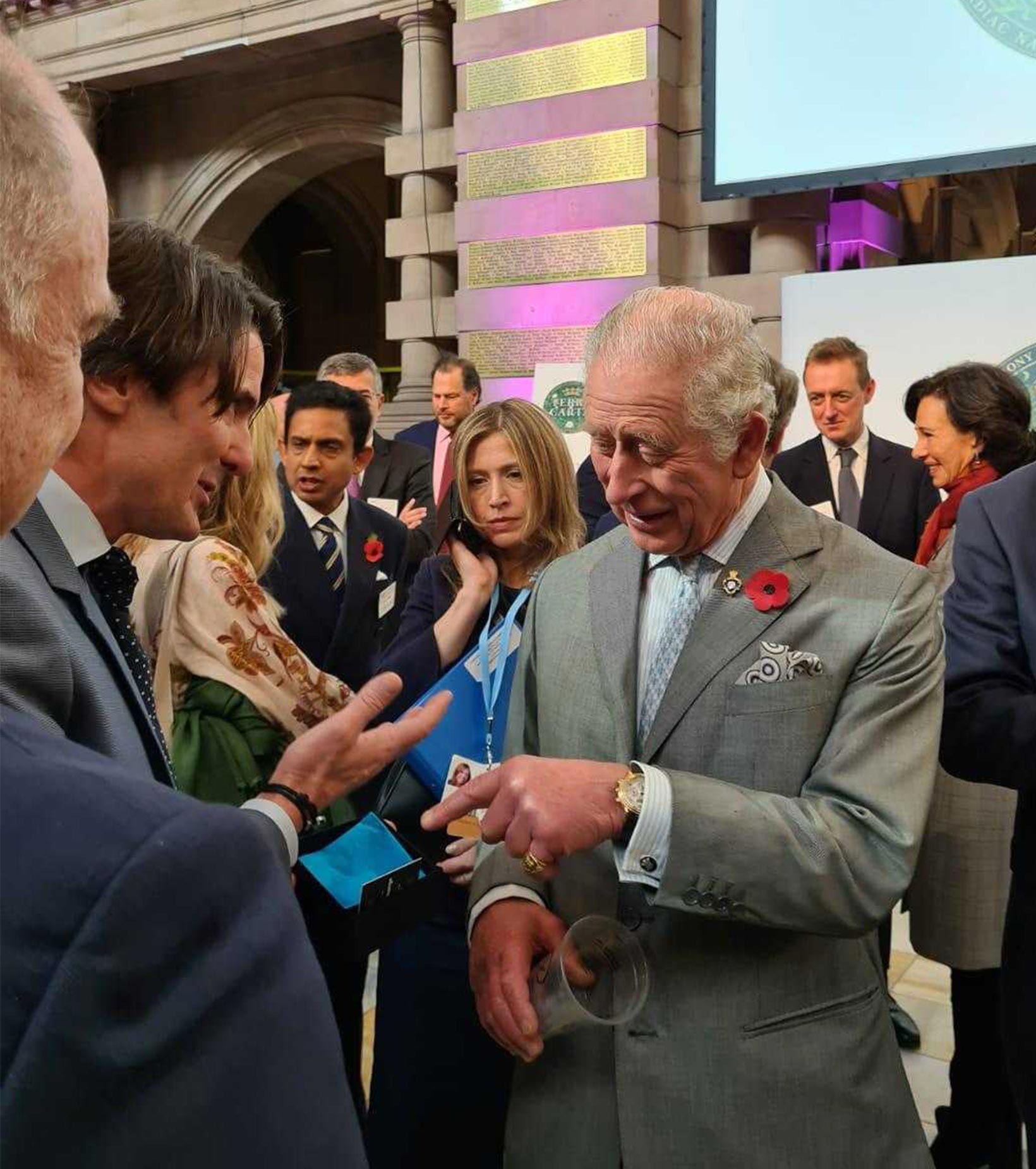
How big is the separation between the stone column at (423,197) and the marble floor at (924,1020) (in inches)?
235

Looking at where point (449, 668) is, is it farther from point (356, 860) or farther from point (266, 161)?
point (266, 161)

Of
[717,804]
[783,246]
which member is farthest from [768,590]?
[783,246]

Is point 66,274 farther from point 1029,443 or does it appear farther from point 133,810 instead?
point 1029,443

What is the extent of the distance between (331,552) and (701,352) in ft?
6.50

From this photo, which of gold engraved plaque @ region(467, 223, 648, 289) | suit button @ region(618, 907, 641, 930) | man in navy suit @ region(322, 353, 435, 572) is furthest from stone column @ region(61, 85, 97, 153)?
suit button @ region(618, 907, 641, 930)

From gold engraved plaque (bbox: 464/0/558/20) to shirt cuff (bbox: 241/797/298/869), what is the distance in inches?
302

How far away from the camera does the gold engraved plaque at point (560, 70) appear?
7281 mm

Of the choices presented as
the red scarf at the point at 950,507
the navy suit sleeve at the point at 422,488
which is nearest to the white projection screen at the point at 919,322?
the navy suit sleeve at the point at 422,488

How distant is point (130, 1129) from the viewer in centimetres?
46

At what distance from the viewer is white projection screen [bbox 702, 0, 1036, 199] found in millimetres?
6039

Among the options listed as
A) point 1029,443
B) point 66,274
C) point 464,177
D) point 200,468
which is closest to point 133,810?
point 66,274

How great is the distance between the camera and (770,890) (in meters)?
1.19

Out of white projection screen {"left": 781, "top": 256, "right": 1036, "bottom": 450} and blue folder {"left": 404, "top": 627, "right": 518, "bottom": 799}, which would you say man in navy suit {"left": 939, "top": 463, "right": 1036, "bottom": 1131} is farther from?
white projection screen {"left": 781, "top": 256, "right": 1036, "bottom": 450}

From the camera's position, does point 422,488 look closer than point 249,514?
No
